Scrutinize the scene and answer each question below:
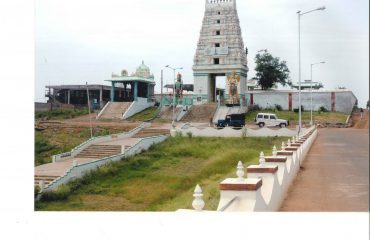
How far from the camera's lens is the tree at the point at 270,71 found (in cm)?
2507

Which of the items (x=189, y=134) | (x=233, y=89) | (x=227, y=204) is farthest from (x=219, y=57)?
(x=227, y=204)

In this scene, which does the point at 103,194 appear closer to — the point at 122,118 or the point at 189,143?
the point at 189,143

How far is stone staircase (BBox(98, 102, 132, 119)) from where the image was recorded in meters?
29.7

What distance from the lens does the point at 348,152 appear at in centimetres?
1432

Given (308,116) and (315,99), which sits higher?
(315,99)

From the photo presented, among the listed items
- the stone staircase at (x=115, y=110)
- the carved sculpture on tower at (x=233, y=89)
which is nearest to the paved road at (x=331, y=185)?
the carved sculpture on tower at (x=233, y=89)

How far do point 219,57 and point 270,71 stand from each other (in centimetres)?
547

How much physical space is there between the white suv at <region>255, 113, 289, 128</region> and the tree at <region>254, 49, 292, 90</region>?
2.47 meters

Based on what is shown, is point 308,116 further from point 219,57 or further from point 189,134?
point 189,134

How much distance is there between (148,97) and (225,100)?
249 inches

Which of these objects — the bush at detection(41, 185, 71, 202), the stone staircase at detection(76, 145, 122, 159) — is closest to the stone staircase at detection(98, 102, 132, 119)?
the stone staircase at detection(76, 145, 122, 159)

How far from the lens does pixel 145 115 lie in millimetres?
30141
